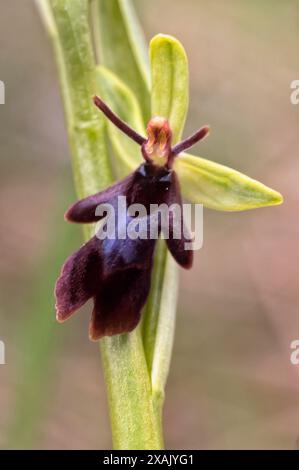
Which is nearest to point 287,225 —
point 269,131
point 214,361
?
point 269,131

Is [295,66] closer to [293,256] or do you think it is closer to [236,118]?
[236,118]

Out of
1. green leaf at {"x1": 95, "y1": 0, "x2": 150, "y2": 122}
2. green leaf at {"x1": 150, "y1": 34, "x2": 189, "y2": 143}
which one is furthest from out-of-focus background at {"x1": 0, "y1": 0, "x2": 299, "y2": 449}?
green leaf at {"x1": 150, "y1": 34, "x2": 189, "y2": 143}

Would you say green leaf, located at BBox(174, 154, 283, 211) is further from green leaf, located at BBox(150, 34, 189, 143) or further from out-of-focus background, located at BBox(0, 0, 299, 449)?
out-of-focus background, located at BBox(0, 0, 299, 449)

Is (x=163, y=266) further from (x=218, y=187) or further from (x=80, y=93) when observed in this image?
(x=80, y=93)

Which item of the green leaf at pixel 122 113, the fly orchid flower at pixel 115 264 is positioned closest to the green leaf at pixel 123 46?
the green leaf at pixel 122 113

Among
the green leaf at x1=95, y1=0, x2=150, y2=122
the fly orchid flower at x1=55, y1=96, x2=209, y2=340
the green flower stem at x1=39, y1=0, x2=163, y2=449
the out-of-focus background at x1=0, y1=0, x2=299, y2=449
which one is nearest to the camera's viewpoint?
the fly orchid flower at x1=55, y1=96, x2=209, y2=340

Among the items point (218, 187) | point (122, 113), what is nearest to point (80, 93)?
point (122, 113)

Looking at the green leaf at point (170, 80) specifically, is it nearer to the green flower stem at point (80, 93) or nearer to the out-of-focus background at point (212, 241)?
the green flower stem at point (80, 93)
